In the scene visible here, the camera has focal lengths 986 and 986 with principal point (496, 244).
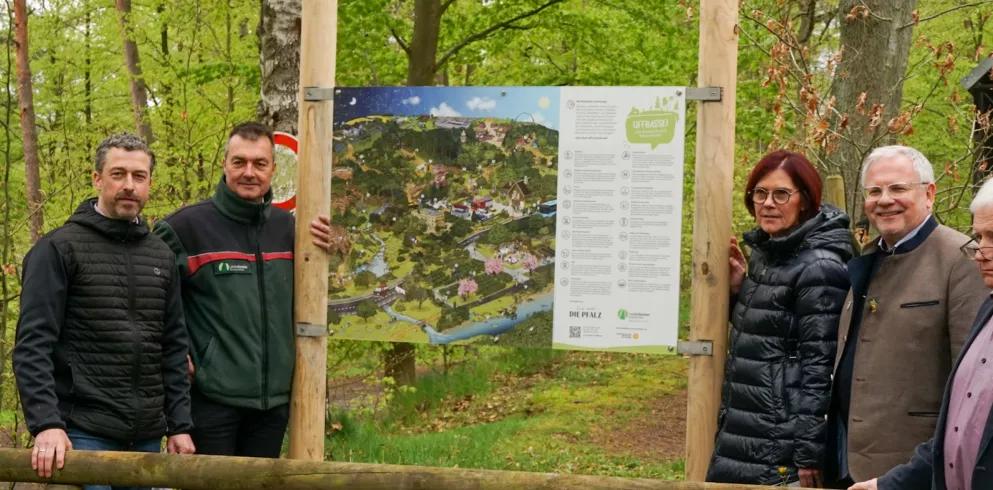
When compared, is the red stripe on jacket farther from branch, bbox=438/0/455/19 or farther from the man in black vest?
branch, bbox=438/0/455/19

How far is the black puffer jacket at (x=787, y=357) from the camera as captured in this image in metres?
3.63

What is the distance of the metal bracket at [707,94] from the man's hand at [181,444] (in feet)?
8.30

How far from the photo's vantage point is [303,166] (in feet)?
Result: 15.5

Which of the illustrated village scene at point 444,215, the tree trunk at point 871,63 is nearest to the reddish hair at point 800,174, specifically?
the illustrated village scene at point 444,215

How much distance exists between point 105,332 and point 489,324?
1638mm

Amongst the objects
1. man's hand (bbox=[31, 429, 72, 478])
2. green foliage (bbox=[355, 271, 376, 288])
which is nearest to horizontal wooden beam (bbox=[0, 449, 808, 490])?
man's hand (bbox=[31, 429, 72, 478])

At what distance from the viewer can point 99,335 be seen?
3.77 meters

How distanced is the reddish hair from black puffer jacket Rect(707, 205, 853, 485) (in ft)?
0.20

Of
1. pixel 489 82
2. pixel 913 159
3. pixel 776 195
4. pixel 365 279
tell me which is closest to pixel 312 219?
pixel 365 279

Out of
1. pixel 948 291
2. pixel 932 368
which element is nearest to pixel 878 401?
pixel 932 368

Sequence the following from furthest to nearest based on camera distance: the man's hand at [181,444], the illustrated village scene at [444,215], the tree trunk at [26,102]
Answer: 1. the tree trunk at [26,102]
2. the illustrated village scene at [444,215]
3. the man's hand at [181,444]

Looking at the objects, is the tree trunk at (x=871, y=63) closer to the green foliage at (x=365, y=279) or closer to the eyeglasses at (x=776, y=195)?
the eyeglasses at (x=776, y=195)

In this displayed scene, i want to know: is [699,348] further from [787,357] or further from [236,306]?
[236,306]

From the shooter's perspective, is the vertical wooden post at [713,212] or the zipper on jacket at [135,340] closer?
the zipper on jacket at [135,340]
